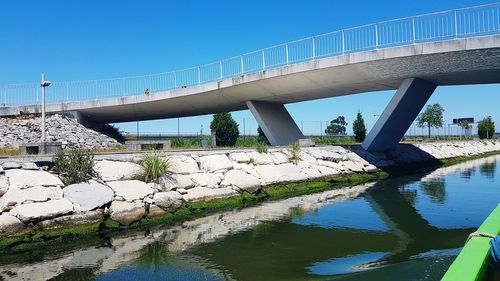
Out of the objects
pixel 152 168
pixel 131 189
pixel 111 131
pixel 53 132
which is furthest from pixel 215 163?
pixel 111 131

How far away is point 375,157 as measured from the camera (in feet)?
71.8

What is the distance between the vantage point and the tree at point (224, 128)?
2825 cm

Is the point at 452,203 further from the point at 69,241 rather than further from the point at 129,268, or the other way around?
the point at 69,241

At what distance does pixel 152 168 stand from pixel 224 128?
1720cm

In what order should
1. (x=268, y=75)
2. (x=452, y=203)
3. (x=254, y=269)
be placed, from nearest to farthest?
1. (x=254, y=269)
2. (x=452, y=203)
3. (x=268, y=75)

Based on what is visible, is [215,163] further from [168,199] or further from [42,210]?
[42,210]

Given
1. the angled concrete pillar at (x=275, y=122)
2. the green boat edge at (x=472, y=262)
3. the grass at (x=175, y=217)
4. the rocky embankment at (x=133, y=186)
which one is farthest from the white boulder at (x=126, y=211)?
the angled concrete pillar at (x=275, y=122)

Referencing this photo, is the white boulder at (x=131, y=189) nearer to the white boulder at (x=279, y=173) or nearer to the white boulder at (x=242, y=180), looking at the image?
the white boulder at (x=242, y=180)

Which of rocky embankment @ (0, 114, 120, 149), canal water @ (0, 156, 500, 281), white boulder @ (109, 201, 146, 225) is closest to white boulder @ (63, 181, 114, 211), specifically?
white boulder @ (109, 201, 146, 225)

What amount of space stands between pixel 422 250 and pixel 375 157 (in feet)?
52.1

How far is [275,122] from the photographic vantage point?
26047 mm

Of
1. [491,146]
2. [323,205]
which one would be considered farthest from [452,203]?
[491,146]

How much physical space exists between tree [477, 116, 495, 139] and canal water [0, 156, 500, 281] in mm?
54012

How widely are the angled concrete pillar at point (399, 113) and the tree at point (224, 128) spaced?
396 inches
